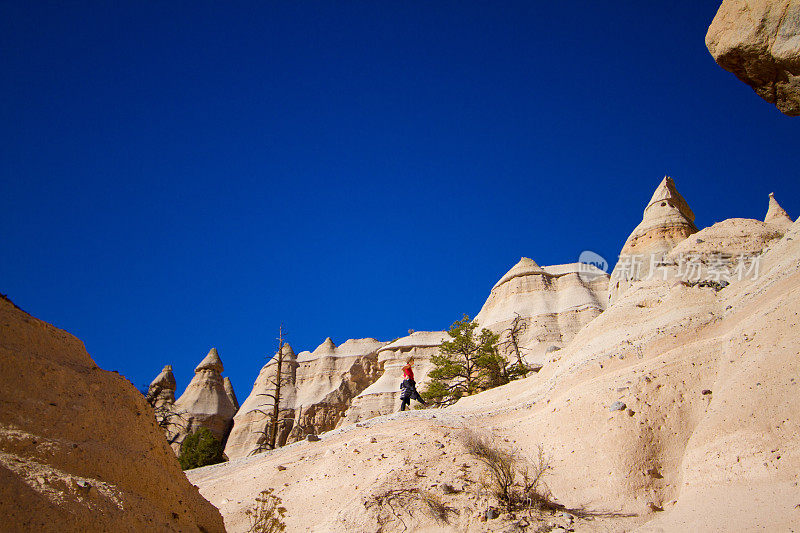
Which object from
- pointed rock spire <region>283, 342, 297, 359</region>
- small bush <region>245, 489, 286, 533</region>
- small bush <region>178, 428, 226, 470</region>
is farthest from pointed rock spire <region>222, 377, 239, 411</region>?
small bush <region>245, 489, 286, 533</region>

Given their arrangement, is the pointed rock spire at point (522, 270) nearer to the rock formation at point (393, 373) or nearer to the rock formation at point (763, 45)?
the rock formation at point (393, 373)

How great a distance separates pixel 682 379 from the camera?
375 inches

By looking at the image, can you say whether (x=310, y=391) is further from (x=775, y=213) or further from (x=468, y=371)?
(x=775, y=213)

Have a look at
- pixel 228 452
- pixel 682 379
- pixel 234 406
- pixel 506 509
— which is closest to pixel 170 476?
pixel 506 509

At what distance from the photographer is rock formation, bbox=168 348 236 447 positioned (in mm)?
45375

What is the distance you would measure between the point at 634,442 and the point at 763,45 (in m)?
6.70

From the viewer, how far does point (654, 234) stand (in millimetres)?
24453

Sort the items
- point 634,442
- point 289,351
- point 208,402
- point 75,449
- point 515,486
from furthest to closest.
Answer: point 289,351 → point 208,402 → point 634,442 → point 515,486 → point 75,449

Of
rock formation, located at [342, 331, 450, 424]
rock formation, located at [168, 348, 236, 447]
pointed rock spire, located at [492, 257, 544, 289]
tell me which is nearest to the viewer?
rock formation, located at [342, 331, 450, 424]

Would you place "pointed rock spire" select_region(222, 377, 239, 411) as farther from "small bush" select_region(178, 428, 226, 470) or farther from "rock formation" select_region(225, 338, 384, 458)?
"small bush" select_region(178, 428, 226, 470)

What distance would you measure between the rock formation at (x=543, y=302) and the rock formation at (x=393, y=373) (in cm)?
537

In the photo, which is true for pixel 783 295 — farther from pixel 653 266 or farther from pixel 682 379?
pixel 653 266

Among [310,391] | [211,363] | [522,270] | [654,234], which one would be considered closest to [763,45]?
[654,234]

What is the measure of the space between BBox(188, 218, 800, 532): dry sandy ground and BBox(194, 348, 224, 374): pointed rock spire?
3898 cm
